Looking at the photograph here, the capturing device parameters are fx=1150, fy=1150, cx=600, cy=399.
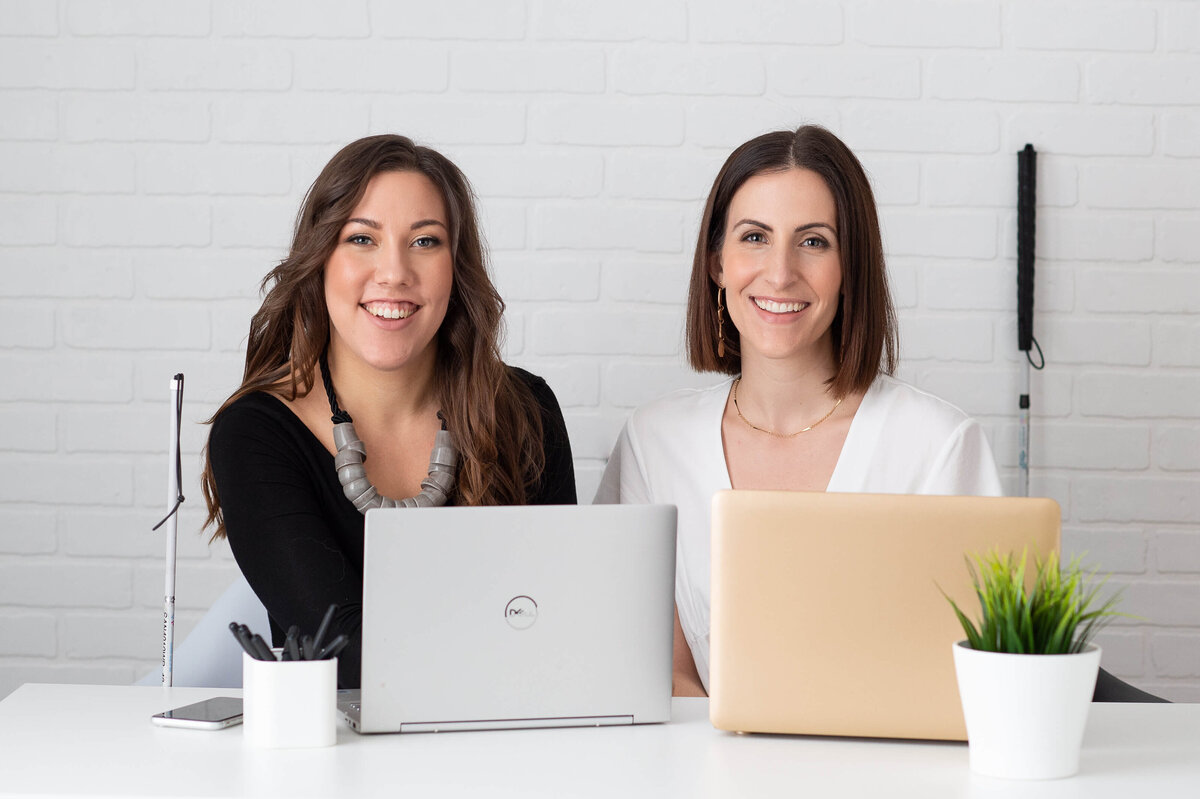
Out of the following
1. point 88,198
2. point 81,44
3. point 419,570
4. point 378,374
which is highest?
point 81,44

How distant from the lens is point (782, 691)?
115 centimetres

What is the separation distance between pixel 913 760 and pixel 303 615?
2.66 ft

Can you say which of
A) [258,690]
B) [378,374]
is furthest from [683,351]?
[258,690]

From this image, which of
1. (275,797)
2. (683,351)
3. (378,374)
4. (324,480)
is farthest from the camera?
(683,351)

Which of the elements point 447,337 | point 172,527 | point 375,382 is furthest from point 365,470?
point 172,527

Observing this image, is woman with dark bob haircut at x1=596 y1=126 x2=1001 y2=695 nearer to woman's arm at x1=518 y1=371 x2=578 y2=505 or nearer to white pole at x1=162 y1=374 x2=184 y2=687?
woman's arm at x1=518 y1=371 x2=578 y2=505

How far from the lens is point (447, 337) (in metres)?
1.98

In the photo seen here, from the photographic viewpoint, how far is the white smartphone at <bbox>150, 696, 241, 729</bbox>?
3.83 feet

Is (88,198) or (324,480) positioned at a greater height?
(88,198)

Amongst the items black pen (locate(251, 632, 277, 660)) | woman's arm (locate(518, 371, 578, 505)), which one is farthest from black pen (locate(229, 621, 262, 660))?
woman's arm (locate(518, 371, 578, 505))

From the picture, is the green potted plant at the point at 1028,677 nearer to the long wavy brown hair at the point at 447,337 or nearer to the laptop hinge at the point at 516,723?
the laptop hinge at the point at 516,723

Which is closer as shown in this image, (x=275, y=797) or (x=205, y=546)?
(x=275, y=797)

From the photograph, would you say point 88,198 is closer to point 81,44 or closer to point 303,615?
point 81,44

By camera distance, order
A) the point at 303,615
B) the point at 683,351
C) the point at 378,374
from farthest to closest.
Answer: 1. the point at 683,351
2. the point at 378,374
3. the point at 303,615
